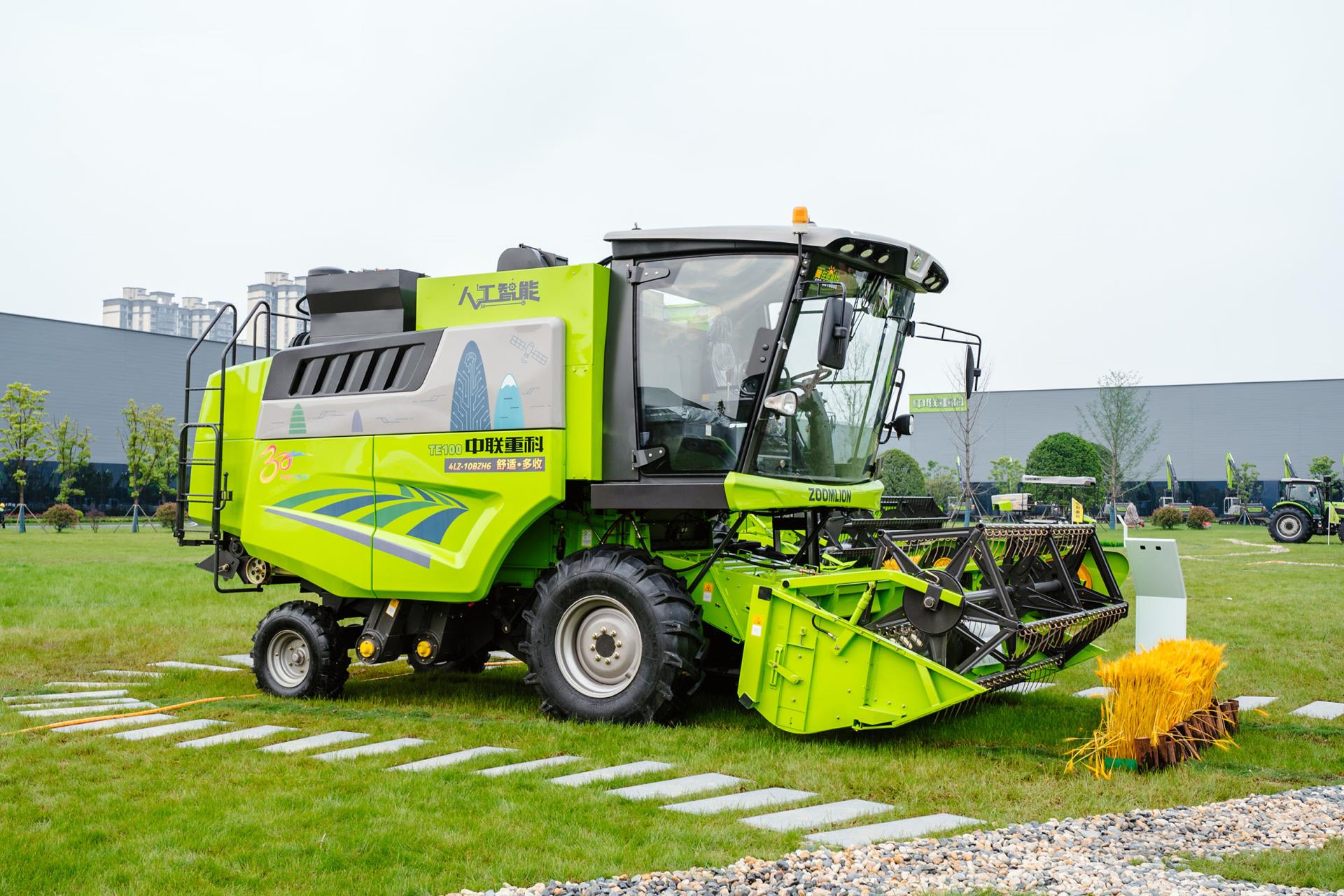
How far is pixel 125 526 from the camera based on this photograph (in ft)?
140

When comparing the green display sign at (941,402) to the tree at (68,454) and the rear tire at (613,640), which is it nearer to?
the rear tire at (613,640)

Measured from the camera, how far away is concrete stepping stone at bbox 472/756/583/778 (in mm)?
5926

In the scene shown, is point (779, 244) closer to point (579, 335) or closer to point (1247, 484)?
point (579, 335)

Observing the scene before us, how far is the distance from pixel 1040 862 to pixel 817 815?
1.09 meters

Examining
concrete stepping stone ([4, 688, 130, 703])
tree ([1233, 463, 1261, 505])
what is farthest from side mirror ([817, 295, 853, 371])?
tree ([1233, 463, 1261, 505])

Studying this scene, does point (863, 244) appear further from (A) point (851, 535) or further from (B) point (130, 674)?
(B) point (130, 674)

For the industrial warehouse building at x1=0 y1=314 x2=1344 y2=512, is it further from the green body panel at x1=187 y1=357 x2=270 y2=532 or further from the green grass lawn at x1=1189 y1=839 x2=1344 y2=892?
the green grass lawn at x1=1189 y1=839 x2=1344 y2=892

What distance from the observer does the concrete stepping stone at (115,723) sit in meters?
7.19

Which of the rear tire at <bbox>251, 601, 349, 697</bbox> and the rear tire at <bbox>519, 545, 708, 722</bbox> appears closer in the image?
the rear tire at <bbox>519, 545, 708, 722</bbox>

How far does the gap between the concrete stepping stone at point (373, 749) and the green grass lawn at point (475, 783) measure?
0.15 metres

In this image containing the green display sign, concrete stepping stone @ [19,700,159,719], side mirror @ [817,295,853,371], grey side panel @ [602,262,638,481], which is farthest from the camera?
the green display sign

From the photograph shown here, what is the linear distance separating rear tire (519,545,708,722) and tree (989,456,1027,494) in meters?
48.7

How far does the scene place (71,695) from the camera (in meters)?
8.63

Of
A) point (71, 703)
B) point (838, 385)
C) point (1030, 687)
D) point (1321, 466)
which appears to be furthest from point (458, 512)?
point (1321, 466)
